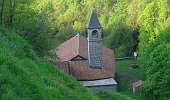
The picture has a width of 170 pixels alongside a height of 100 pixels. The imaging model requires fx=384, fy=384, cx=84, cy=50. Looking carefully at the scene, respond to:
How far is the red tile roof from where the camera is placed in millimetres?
37916

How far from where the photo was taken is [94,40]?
38938 mm

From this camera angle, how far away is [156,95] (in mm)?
36375

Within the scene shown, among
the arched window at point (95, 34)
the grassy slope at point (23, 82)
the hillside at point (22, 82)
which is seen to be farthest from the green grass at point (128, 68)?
the hillside at point (22, 82)

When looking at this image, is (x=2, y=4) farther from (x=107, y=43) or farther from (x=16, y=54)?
(x=107, y=43)

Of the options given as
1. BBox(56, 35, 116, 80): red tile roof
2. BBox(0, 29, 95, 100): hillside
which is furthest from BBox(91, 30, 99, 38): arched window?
BBox(0, 29, 95, 100): hillside

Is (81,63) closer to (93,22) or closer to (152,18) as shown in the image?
(93,22)

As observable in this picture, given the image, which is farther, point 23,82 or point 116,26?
point 116,26

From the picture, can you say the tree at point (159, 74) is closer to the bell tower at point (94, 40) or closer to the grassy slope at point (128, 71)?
the grassy slope at point (128, 71)

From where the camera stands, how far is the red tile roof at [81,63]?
37.9 m

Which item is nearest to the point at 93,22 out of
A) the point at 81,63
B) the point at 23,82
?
the point at 81,63

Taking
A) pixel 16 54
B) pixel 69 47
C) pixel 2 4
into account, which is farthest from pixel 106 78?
pixel 16 54

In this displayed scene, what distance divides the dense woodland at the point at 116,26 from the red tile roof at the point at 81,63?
2.85 m

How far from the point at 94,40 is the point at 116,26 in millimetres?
26661

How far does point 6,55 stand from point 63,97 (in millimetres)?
2357
